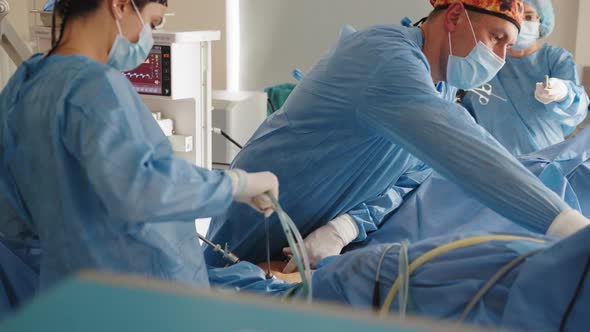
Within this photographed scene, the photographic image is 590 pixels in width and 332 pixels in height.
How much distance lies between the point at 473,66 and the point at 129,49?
1.04 metres

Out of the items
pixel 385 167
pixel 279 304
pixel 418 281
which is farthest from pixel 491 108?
pixel 279 304

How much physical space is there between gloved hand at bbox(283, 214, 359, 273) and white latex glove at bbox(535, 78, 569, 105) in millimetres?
1430

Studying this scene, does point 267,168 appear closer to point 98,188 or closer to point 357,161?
point 357,161

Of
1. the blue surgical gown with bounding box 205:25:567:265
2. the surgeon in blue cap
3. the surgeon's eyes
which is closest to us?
the blue surgical gown with bounding box 205:25:567:265

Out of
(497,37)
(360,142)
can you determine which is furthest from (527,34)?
(360,142)

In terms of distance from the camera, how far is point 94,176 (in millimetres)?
1158

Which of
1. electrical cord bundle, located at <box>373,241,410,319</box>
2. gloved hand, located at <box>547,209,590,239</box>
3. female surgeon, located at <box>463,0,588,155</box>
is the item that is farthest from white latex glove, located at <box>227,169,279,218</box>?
female surgeon, located at <box>463,0,588,155</box>

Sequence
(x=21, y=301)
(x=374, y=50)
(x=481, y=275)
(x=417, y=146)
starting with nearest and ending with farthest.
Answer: (x=481, y=275) < (x=21, y=301) < (x=417, y=146) < (x=374, y=50)

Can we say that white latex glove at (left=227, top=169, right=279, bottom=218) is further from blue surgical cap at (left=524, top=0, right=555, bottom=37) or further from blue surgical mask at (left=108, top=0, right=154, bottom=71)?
blue surgical cap at (left=524, top=0, right=555, bottom=37)

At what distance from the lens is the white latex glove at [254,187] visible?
1319 mm

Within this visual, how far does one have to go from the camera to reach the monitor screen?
284 centimetres

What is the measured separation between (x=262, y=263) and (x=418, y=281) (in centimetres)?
82

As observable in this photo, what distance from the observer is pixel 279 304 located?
0.56 meters

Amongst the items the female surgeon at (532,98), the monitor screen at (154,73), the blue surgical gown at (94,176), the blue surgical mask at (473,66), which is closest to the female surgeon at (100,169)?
the blue surgical gown at (94,176)
